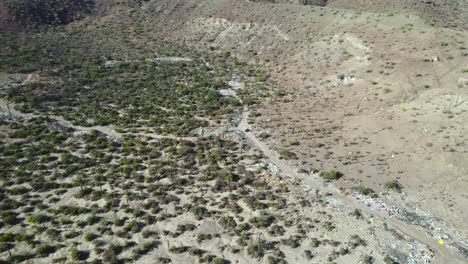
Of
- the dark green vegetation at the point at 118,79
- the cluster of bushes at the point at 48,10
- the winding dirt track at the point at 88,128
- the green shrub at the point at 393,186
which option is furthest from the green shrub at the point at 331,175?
the cluster of bushes at the point at 48,10

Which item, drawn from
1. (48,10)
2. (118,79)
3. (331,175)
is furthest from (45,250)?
(48,10)

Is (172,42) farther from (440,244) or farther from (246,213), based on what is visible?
(440,244)

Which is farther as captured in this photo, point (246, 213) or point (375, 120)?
point (375, 120)

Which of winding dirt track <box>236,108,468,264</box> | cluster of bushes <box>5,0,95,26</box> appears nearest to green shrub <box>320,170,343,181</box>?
winding dirt track <box>236,108,468,264</box>

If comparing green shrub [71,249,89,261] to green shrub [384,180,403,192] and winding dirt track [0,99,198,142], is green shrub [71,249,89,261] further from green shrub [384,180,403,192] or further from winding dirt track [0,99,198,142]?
green shrub [384,180,403,192]

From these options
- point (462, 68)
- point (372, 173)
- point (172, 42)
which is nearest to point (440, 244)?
point (372, 173)

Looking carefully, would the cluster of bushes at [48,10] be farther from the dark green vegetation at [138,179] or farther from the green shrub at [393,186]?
the green shrub at [393,186]
